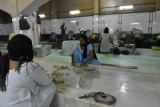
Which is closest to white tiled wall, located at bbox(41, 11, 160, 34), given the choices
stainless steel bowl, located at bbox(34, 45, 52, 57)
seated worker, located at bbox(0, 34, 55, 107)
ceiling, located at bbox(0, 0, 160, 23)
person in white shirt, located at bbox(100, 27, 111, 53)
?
ceiling, located at bbox(0, 0, 160, 23)

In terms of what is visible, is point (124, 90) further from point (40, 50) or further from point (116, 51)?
point (116, 51)

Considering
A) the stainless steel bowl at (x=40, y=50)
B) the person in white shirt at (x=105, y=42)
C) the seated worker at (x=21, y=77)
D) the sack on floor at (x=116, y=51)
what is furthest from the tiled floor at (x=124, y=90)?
the sack on floor at (x=116, y=51)

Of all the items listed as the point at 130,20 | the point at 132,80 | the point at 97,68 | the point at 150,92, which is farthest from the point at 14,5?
the point at 130,20

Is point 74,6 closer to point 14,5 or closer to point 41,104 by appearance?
point 14,5

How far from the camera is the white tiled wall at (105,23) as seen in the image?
8954 millimetres

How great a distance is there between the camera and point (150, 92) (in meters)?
2.02

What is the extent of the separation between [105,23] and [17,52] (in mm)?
9080

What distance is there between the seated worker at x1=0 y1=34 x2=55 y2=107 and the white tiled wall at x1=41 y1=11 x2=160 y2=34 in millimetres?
8679

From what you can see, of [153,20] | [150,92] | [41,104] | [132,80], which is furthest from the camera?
[153,20]

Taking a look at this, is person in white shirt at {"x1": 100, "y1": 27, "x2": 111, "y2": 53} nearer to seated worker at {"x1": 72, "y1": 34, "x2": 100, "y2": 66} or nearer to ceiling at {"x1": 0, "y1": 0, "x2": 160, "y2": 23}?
ceiling at {"x1": 0, "y1": 0, "x2": 160, "y2": 23}

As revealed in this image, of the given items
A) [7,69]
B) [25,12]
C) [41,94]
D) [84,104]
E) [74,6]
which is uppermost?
[74,6]

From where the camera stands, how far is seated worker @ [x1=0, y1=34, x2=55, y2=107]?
1507 mm

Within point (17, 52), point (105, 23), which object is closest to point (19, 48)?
point (17, 52)

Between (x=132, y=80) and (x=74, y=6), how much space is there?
31.9 ft
